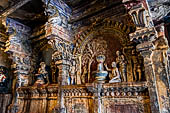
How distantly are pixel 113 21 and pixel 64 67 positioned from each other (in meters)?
1.66

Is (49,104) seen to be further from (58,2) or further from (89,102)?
(58,2)

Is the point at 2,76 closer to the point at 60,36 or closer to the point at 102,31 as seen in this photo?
the point at 60,36

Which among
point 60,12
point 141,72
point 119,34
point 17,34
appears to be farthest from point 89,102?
point 17,34

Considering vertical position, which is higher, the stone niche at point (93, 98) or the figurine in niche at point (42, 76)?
the figurine in niche at point (42, 76)

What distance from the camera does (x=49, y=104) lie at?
3566 millimetres

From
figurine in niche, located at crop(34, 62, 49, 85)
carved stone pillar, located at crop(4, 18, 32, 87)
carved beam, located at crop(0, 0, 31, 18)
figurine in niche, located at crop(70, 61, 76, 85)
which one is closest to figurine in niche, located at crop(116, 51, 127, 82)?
figurine in niche, located at crop(70, 61, 76, 85)

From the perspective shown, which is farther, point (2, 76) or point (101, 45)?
point (2, 76)

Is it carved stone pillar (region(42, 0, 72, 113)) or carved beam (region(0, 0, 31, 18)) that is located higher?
carved beam (region(0, 0, 31, 18))

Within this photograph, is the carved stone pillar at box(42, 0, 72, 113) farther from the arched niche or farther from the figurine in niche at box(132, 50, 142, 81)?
the figurine in niche at box(132, 50, 142, 81)

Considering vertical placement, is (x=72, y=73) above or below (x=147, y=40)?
below

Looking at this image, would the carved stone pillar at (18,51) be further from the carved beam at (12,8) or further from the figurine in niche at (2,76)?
the figurine in niche at (2,76)

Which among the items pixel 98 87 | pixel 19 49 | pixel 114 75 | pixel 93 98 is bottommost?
pixel 93 98

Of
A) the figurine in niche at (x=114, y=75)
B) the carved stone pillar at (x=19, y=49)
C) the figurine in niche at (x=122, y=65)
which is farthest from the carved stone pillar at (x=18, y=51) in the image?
the figurine in niche at (x=122, y=65)

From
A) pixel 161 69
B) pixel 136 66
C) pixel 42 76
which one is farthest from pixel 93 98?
pixel 42 76
